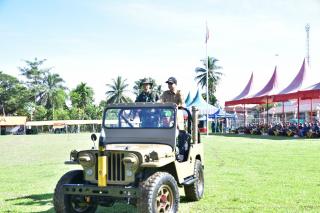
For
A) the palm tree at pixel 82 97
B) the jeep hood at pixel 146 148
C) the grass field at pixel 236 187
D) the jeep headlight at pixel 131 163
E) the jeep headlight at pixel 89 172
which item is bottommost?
the grass field at pixel 236 187

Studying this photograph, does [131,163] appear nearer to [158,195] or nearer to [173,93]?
[158,195]

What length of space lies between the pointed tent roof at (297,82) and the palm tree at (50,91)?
67536 millimetres

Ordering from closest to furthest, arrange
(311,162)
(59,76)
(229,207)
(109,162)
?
(109,162)
(229,207)
(311,162)
(59,76)

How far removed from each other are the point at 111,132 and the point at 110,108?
0.44 m

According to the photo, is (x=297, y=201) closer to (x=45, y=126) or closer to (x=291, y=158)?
(x=291, y=158)

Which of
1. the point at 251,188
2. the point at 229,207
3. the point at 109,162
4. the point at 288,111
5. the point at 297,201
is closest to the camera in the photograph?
the point at 109,162

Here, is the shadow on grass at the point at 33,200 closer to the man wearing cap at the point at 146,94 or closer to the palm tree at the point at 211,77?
the man wearing cap at the point at 146,94

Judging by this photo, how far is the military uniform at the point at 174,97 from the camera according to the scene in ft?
27.2

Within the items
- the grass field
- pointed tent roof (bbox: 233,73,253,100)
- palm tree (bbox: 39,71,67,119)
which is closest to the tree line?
palm tree (bbox: 39,71,67,119)

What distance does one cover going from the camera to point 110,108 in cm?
783

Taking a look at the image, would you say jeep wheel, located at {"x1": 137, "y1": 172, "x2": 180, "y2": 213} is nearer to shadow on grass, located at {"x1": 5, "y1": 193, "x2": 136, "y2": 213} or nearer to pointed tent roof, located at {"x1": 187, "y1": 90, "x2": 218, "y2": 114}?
shadow on grass, located at {"x1": 5, "y1": 193, "x2": 136, "y2": 213}

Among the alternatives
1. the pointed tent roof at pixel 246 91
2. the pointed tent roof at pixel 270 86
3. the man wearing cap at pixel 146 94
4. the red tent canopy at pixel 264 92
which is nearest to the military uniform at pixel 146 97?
the man wearing cap at pixel 146 94

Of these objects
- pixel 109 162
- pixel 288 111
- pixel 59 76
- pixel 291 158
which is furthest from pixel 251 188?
pixel 59 76

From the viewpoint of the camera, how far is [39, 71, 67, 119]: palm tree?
318 feet
